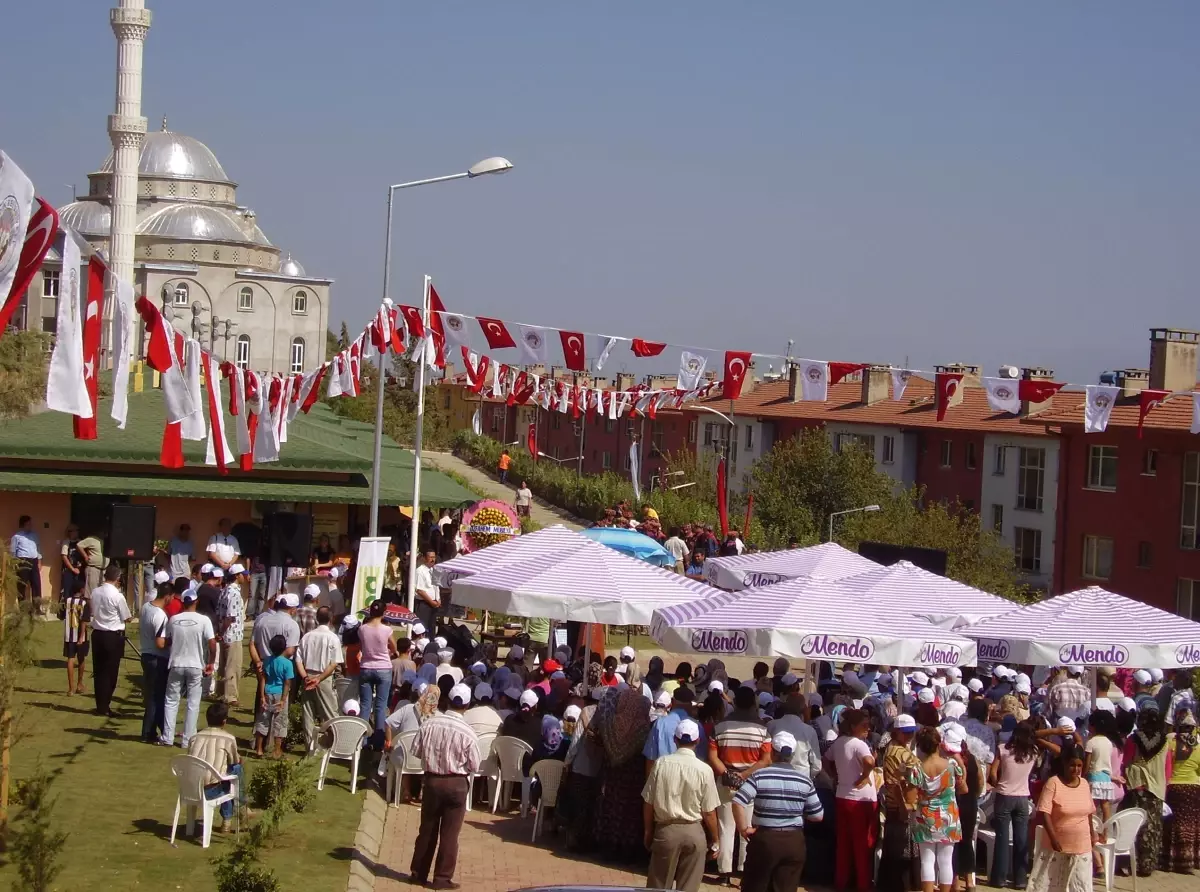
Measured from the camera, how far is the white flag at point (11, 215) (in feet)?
25.5

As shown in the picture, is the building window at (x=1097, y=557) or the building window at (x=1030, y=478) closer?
the building window at (x=1097, y=557)

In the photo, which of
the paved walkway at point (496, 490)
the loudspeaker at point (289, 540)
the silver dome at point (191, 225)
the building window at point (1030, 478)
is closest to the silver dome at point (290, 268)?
the silver dome at point (191, 225)

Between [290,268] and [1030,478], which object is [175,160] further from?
[1030,478]

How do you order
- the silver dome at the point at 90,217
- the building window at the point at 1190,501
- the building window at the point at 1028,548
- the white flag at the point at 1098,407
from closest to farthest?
the white flag at the point at 1098,407 → the building window at the point at 1190,501 → the building window at the point at 1028,548 → the silver dome at the point at 90,217

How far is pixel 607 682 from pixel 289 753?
127 inches

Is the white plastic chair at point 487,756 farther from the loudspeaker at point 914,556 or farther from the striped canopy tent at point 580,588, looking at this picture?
the loudspeaker at point 914,556

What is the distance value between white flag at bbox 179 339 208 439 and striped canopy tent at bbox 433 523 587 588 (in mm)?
5039

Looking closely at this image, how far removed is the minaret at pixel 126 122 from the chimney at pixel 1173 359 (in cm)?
4435

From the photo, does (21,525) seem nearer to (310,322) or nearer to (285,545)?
(285,545)

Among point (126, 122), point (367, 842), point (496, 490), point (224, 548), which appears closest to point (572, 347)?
point (224, 548)

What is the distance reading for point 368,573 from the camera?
20.2 meters

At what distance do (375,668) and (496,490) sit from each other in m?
55.4

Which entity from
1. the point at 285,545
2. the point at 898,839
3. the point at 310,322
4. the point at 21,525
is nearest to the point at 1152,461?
the point at 285,545

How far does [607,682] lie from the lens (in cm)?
1480
